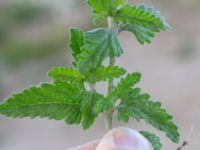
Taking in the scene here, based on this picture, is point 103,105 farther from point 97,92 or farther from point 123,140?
point 123,140

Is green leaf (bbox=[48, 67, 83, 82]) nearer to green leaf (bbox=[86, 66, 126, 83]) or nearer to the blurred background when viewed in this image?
green leaf (bbox=[86, 66, 126, 83])

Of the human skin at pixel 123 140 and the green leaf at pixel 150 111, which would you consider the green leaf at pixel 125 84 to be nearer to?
the green leaf at pixel 150 111

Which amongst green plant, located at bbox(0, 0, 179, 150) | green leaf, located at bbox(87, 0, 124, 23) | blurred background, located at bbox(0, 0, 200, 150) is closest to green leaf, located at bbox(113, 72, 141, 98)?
green plant, located at bbox(0, 0, 179, 150)

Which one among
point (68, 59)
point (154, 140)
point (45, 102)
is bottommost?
point (154, 140)

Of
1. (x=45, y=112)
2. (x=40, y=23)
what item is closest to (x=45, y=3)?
(x=40, y=23)

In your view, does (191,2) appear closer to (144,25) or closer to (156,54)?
(156,54)

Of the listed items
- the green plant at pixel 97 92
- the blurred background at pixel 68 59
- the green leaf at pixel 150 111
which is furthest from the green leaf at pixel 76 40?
the blurred background at pixel 68 59

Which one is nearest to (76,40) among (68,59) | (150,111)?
(150,111)
